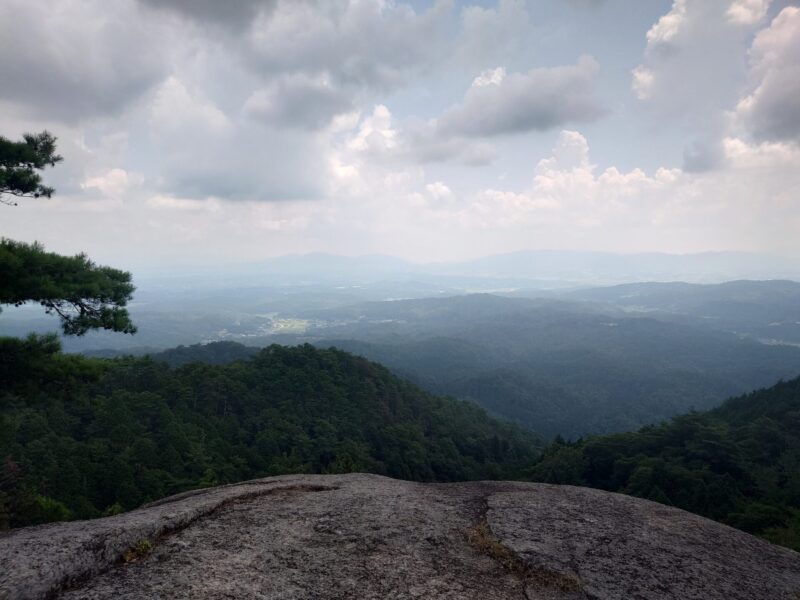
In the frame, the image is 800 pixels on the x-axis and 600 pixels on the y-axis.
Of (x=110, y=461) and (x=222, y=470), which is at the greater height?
(x=110, y=461)

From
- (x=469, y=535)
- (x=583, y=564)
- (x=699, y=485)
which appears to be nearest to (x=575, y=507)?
(x=583, y=564)

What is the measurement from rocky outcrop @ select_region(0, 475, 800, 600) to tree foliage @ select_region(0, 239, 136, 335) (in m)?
5.95

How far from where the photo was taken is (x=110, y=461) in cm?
3294

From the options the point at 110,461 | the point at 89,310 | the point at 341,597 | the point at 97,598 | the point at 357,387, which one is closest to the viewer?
the point at 97,598

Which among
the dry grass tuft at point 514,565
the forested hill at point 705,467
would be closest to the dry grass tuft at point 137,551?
the dry grass tuft at point 514,565

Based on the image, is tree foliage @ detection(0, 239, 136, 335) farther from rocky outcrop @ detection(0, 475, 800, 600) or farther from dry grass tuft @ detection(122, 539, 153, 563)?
dry grass tuft @ detection(122, 539, 153, 563)

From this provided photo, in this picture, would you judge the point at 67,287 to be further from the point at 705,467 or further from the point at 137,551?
the point at 705,467

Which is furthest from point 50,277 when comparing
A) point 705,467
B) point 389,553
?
point 705,467

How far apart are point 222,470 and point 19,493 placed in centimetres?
1831

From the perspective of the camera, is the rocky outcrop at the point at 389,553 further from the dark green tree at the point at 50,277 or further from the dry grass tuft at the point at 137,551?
the dark green tree at the point at 50,277

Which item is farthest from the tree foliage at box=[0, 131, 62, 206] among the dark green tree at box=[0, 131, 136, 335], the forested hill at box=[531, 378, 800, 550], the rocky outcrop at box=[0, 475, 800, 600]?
the forested hill at box=[531, 378, 800, 550]

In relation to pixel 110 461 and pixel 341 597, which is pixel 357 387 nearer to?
pixel 110 461

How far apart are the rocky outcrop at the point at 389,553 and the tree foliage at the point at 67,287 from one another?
5.95 metres

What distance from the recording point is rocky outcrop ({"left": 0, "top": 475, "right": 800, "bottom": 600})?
4480mm
